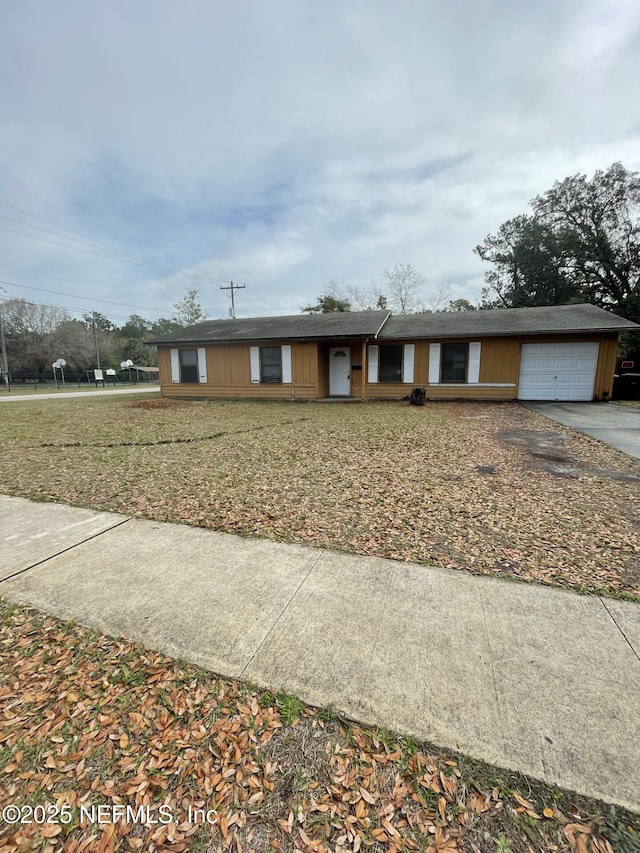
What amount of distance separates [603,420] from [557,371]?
4.65 metres

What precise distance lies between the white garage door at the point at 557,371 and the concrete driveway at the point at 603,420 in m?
0.71

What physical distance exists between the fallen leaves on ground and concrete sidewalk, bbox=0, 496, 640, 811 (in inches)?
4.7

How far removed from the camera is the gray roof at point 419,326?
44.0 ft

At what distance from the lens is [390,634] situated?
2.16 meters

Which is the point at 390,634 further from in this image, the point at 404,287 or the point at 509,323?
the point at 404,287

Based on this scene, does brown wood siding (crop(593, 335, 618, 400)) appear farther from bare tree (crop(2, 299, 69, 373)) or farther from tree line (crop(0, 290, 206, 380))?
bare tree (crop(2, 299, 69, 373))

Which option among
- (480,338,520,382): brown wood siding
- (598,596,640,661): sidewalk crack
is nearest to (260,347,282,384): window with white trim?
(480,338,520,382): brown wood siding

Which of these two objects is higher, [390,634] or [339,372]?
→ [339,372]

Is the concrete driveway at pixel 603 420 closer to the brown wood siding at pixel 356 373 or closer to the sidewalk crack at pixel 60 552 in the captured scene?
the brown wood siding at pixel 356 373

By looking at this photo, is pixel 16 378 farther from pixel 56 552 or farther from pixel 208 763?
pixel 208 763

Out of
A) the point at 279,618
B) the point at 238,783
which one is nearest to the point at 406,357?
the point at 279,618

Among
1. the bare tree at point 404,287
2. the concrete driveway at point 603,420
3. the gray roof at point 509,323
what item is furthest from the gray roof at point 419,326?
the bare tree at point 404,287

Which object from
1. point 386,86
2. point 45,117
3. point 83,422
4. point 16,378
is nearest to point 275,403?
point 83,422

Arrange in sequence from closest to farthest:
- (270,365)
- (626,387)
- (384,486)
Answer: (384,486) < (626,387) < (270,365)
